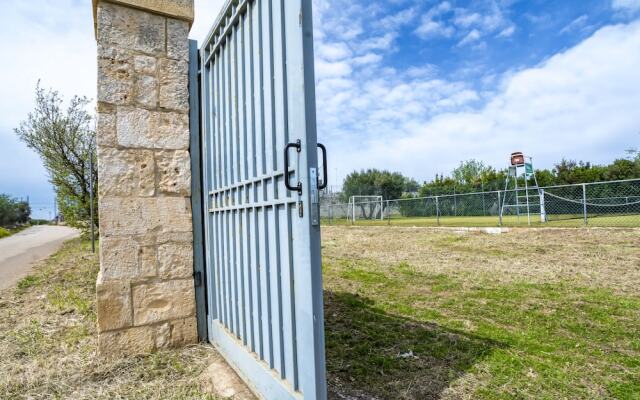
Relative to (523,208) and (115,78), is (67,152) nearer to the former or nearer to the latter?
(115,78)

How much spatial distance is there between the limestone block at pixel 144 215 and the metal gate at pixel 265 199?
0.77ft

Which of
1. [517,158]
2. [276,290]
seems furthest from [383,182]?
[276,290]

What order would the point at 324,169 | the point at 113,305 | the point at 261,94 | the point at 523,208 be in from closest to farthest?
the point at 324,169 < the point at 261,94 < the point at 113,305 < the point at 523,208

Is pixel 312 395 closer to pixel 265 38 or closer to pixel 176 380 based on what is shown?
pixel 176 380

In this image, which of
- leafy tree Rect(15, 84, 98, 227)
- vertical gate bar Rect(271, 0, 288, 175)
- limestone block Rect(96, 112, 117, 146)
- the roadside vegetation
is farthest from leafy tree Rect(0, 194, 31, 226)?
vertical gate bar Rect(271, 0, 288, 175)

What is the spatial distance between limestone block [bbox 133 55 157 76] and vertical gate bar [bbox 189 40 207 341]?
12.2 inches

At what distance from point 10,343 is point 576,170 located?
28097 mm

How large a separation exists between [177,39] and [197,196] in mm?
1365

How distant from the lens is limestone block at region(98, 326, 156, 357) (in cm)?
273

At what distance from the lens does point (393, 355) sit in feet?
9.32

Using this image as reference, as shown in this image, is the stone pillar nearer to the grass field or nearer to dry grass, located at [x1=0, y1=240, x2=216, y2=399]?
dry grass, located at [x1=0, y1=240, x2=216, y2=399]

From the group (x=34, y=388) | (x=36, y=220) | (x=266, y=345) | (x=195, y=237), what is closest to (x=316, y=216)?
(x=266, y=345)

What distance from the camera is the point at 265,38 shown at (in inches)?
80.0

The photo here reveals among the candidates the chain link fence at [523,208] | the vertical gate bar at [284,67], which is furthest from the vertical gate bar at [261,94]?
the chain link fence at [523,208]
